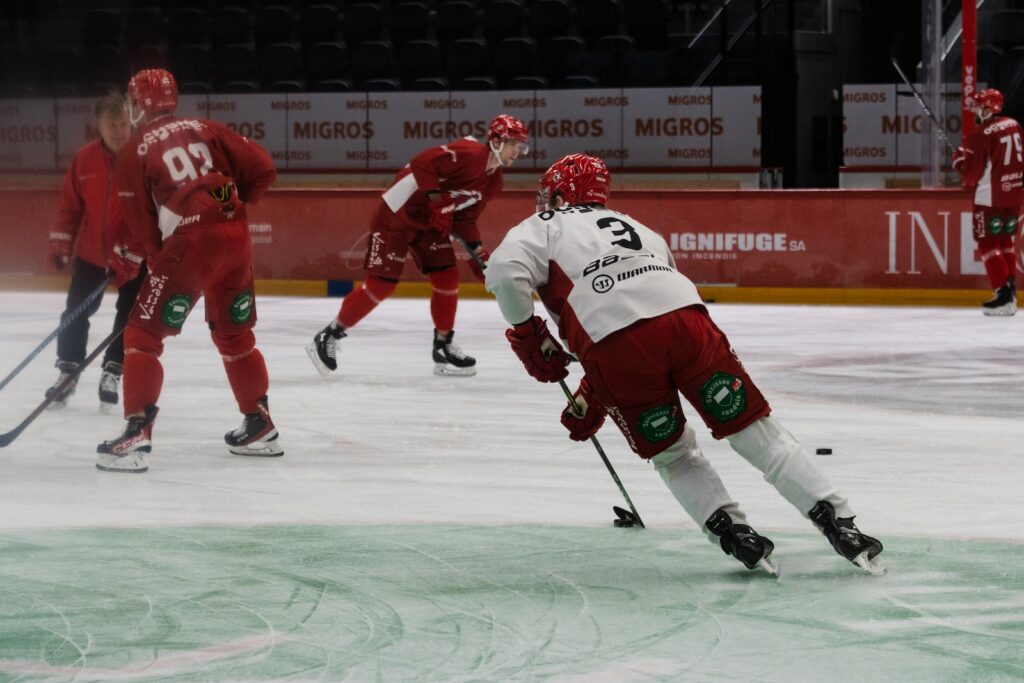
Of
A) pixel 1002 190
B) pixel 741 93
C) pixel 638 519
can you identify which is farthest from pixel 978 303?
pixel 638 519

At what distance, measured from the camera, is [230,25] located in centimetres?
Answer: 1892

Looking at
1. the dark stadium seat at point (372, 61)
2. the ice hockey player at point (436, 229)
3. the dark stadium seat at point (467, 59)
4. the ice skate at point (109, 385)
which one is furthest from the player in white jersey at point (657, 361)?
the dark stadium seat at point (372, 61)

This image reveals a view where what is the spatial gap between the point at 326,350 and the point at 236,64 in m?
10.1

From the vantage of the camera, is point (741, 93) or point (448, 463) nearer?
point (448, 463)

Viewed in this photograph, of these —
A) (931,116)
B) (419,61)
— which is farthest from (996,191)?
(419,61)

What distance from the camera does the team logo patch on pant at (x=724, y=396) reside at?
4246 mm

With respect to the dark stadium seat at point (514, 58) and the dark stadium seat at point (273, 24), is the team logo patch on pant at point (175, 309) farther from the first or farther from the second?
the dark stadium seat at point (273, 24)

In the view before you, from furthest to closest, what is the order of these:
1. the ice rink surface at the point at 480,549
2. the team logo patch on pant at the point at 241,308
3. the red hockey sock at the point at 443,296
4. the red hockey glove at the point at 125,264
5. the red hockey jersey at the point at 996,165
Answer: the red hockey jersey at the point at 996,165
the red hockey sock at the point at 443,296
the red hockey glove at the point at 125,264
the team logo patch on pant at the point at 241,308
the ice rink surface at the point at 480,549

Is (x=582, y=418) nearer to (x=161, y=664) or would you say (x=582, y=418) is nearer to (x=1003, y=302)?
(x=161, y=664)

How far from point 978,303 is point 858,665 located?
986cm

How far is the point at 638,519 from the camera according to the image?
4.97 metres

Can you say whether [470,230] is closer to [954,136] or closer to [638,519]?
[638,519]

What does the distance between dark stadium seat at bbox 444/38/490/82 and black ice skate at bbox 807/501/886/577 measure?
13554 mm

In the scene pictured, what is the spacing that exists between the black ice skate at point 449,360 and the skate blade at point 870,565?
4.85 meters
